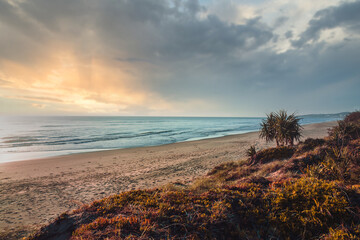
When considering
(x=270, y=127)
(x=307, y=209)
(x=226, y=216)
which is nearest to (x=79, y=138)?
(x=270, y=127)

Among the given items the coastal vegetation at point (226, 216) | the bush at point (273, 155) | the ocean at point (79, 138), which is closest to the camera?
the coastal vegetation at point (226, 216)

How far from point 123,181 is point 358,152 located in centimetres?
1116

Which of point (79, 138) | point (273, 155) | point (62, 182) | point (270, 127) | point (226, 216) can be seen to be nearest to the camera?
point (226, 216)

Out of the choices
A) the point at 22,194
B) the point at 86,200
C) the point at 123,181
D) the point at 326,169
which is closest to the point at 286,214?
the point at 326,169

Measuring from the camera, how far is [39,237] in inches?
106

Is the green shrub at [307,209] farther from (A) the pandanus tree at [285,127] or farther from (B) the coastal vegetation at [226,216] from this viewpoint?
(A) the pandanus tree at [285,127]

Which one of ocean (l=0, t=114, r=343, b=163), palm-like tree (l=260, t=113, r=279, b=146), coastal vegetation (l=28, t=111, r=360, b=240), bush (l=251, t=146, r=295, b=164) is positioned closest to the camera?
coastal vegetation (l=28, t=111, r=360, b=240)

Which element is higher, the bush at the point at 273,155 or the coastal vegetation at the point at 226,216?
the coastal vegetation at the point at 226,216

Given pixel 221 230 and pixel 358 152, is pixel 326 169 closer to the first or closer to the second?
pixel 358 152

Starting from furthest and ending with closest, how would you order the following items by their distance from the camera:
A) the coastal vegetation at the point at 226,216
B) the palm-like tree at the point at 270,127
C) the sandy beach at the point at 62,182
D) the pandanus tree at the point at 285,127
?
1. the palm-like tree at the point at 270,127
2. the pandanus tree at the point at 285,127
3. the sandy beach at the point at 62,182
4. the coastal vegetation at the point at 226,216

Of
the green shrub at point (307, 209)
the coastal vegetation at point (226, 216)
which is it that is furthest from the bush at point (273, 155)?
the green shrub at point (307, 209)

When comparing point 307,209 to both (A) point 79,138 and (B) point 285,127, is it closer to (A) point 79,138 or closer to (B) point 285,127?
(B) point 285,127

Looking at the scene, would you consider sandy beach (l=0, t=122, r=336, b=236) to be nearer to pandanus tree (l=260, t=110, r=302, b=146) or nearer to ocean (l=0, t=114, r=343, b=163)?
pandanus tree (l=260, t=110, r=302, b=146)

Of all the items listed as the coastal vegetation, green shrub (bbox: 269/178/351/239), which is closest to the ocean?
green shrub (bbox: 269/178/351/239)
